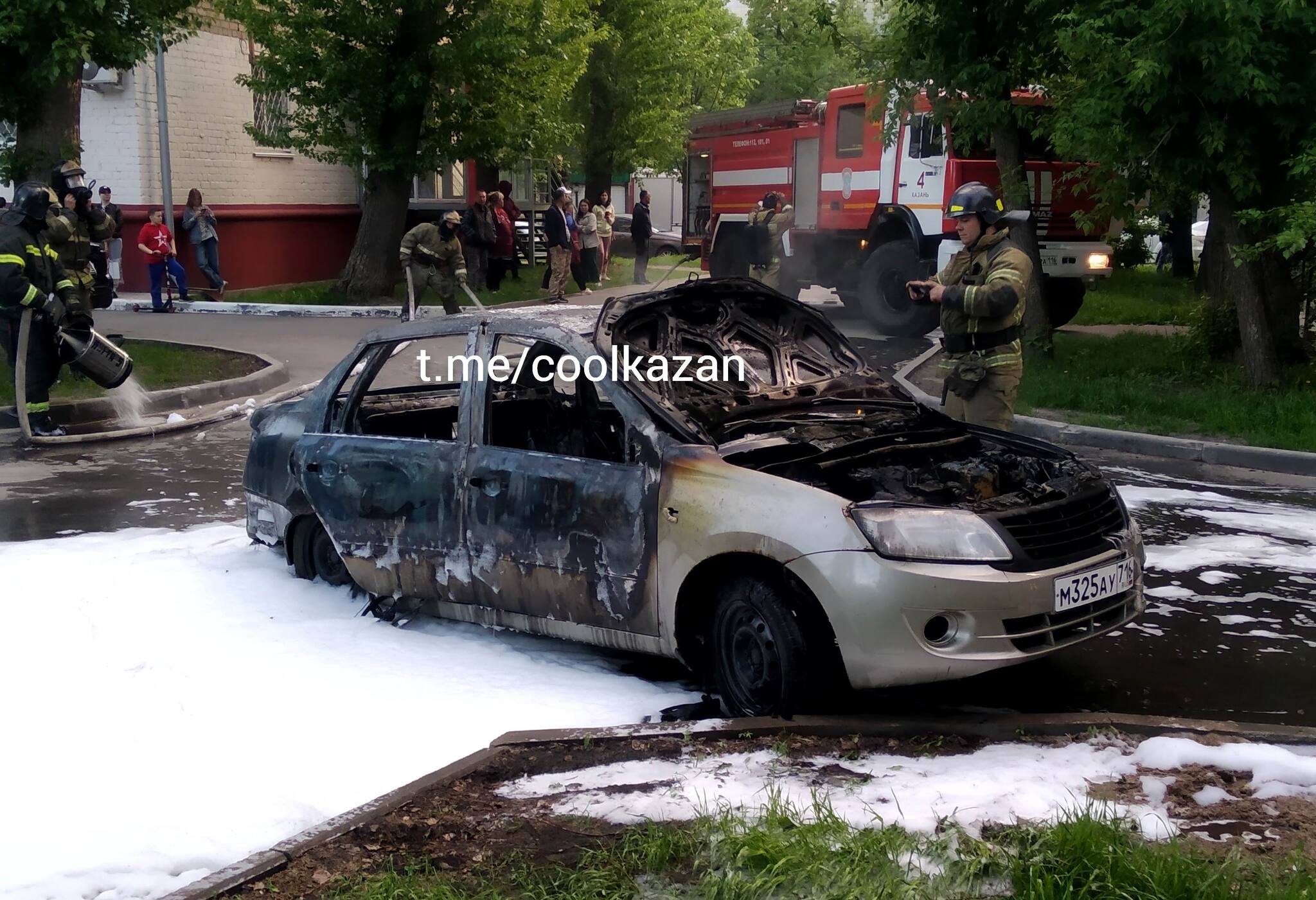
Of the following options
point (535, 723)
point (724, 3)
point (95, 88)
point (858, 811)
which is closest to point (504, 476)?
point (535, 723)

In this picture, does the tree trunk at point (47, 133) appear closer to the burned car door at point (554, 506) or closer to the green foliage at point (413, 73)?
the green foliage at point (413, 73)

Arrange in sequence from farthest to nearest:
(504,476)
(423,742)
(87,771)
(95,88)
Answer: (95,88) → (504,476) → (423,742) → (87,771)

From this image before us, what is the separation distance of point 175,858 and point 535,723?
1391 mm

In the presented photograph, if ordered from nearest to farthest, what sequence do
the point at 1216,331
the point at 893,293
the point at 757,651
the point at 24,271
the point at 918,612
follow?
the point at 918,612
the point at 757,651
the point at 24,271
the point at 1216,331
the point at 893,293

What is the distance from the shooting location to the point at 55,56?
12414mm

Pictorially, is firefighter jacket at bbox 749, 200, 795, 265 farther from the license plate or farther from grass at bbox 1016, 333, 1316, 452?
the license plate

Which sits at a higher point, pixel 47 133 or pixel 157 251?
pixel 47 133

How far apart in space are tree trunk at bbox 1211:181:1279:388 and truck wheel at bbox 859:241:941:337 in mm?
5692

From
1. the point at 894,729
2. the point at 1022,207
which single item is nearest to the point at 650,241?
the point at 1022,207

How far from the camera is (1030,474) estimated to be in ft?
17.1

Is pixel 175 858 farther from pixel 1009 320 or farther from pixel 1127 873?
Result: pixel 1009 320

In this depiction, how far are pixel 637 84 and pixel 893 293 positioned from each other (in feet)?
47.6

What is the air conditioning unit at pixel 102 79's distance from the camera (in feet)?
68.6

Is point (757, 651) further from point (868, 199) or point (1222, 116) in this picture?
point (868, 199)
